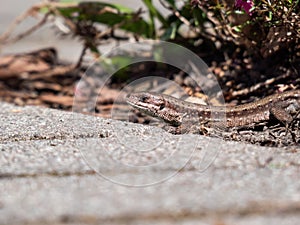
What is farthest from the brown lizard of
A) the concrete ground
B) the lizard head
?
the concrete ground

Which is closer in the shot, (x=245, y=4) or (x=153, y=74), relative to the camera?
(x=245, y=4)

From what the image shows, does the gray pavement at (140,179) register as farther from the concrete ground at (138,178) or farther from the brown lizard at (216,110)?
the brown lizard at (216,110)

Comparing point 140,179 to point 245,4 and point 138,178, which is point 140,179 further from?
point 245,4

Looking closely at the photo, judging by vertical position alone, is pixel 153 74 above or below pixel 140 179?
above

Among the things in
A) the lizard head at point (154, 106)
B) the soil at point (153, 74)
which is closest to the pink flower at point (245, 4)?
the soil at point (153, 74)

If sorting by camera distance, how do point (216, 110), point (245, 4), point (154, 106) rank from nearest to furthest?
1. point (245, 4)
2. point (216, 110)
3. point (154, 106)

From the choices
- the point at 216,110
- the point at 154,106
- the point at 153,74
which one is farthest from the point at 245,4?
the point at 153,74

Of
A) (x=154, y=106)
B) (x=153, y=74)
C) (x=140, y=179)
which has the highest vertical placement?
(x=153, y=74)

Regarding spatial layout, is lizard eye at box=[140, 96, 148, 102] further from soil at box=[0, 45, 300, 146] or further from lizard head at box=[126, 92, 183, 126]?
soil at box=[0, 45, 300, 146]

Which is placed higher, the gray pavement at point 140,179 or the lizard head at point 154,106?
the lizard head at point 154,106
